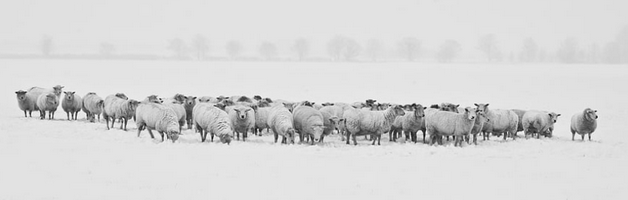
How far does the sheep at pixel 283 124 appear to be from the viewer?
70.7ft

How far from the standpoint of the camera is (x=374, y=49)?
454ft

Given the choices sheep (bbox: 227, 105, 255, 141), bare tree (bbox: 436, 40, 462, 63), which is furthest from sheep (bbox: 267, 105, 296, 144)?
bare tree (bbox: 436, 40, 462, 63)

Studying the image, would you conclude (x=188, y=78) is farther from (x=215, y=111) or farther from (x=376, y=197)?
(x=376, y=197)

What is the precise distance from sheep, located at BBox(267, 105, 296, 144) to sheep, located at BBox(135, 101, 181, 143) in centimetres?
369

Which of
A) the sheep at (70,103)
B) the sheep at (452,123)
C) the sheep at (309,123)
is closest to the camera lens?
the sheep at (309,123)

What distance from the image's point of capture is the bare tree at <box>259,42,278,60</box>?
123312 mm

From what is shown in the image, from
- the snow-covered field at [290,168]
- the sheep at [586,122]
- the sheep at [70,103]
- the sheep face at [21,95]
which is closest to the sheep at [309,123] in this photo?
the snow-covered field at [290,168]

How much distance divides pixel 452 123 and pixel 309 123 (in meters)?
Answer: 5.76

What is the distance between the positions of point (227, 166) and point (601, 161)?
12181 mm

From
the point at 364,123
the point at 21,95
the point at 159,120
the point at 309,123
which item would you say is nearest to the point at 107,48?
the point at 21,95

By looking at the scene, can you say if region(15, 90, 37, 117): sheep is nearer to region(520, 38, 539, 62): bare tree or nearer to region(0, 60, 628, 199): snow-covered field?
region(0, 60, 628, 199): snow-covered field

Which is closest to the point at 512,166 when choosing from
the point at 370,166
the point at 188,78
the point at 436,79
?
the point at 370,166

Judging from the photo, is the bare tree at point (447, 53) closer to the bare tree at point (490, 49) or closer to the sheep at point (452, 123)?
the bare tree at point (490, 49)

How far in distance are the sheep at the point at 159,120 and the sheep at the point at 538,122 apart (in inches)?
659
